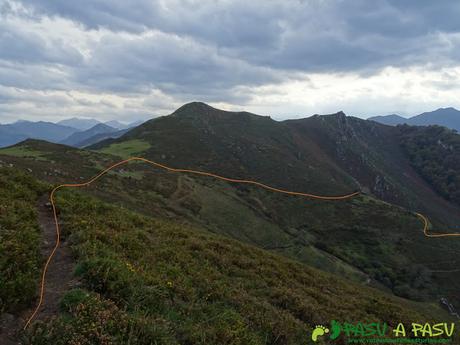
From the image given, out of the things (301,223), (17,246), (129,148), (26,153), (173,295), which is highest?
(129,148)

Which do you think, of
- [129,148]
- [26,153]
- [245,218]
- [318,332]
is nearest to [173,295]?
[318,332]

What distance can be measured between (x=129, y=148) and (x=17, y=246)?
122 metres

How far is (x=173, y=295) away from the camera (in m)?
11.5

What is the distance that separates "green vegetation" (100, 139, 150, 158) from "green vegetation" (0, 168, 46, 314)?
100714 millimetres

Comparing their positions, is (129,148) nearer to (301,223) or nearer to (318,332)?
(301,223)

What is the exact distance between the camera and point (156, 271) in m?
12.9

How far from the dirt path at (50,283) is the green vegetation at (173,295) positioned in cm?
42

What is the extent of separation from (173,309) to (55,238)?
5.97 meters

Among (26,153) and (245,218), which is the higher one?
(26,153)

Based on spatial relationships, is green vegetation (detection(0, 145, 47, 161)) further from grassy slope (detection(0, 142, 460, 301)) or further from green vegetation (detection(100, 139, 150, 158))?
green vegetation (detection(100, 139, 150, 158))

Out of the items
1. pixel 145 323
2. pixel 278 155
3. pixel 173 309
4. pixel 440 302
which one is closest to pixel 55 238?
pixel 173 309

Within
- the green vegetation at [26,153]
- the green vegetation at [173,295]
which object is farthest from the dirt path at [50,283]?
the green vegetation at [26,153]

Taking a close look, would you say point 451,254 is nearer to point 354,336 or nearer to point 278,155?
point 278,155

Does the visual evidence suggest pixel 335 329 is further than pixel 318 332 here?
Answer: Yes
